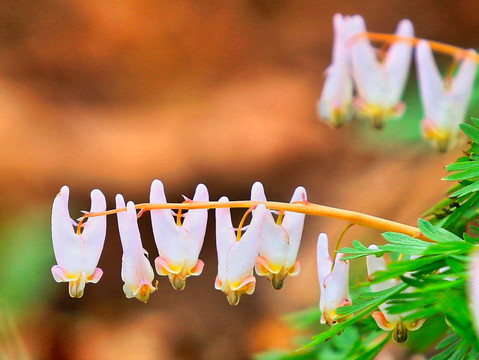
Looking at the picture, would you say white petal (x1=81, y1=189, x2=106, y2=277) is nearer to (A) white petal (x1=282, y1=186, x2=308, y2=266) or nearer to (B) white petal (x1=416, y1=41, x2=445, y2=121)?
(A) white petal (x1=282, y1=186, x2=308, y2=266)

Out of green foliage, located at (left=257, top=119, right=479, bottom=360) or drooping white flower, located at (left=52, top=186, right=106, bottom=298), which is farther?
drooping white flower, located at (left=52, top=186, right=106, bottom=298)

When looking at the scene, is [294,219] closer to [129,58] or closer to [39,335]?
[39,335]

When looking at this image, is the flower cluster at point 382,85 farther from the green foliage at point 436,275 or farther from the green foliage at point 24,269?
the green foliage at point 24,269

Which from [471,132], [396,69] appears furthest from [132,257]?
[396,69]

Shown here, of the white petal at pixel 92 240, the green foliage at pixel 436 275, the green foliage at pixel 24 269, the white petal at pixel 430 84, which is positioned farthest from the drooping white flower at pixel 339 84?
the green foliage at pixel 24 269

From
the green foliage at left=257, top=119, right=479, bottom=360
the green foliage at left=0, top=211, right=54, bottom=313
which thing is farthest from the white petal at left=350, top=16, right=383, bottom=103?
the green foliage at left=0, top=211, right=54, bottom=313

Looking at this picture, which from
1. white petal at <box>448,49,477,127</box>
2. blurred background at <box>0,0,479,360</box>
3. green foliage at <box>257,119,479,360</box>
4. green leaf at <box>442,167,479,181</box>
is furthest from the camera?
blurred background at <box>0,0,479,360</box>
